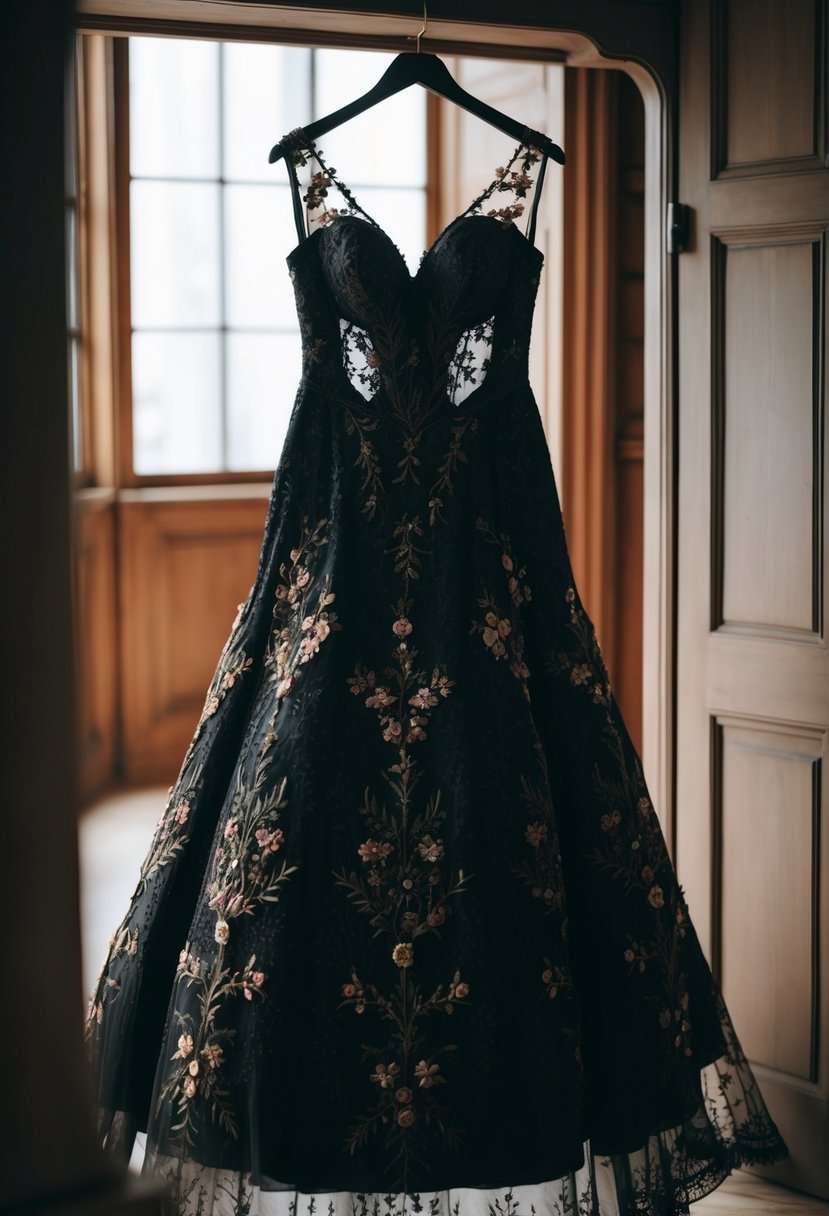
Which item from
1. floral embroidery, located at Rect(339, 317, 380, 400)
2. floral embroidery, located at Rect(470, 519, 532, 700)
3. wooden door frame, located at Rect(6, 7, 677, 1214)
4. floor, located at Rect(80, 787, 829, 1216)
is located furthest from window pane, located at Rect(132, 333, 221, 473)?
wooden door frame, located at Rect(6, 7, 677, 1214)

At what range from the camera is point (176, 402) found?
480cm

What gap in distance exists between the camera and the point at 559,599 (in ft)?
6.42

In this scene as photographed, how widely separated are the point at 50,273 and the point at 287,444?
1502mm

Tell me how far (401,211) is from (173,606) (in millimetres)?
1637

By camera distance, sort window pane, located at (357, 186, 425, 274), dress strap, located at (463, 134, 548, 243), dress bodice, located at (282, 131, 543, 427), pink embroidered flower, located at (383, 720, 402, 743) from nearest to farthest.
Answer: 1. pink embroidered flower, located at (383, 720, 402, 743)
2. dress bodice, located at (282, 131, 543, 427)
3. dress strap, located at (463, 134, 548, 243)
4. window pane, located at (357, 186, 425, 274)

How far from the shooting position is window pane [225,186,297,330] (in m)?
4.78

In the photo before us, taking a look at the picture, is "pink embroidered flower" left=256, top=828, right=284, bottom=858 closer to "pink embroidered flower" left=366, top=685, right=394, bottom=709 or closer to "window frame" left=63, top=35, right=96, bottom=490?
"pink embroidered flower" left=366, top=685, right=394, bottom=709

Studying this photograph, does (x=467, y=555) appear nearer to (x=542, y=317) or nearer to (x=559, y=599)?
(x=559, y=599)

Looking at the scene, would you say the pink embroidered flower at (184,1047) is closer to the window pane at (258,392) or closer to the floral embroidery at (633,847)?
the floral embroidery at (633,847)

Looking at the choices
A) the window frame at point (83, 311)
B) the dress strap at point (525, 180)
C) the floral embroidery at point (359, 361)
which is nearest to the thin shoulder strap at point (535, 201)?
the dress strap at point (525, 180)

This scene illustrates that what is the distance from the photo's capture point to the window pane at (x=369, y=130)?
4.77m

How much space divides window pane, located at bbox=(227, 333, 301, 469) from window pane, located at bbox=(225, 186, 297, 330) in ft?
0.26

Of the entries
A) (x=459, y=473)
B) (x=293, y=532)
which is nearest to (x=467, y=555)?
(x=459, y=473)

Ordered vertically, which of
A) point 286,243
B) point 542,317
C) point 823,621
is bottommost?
point 823,621
